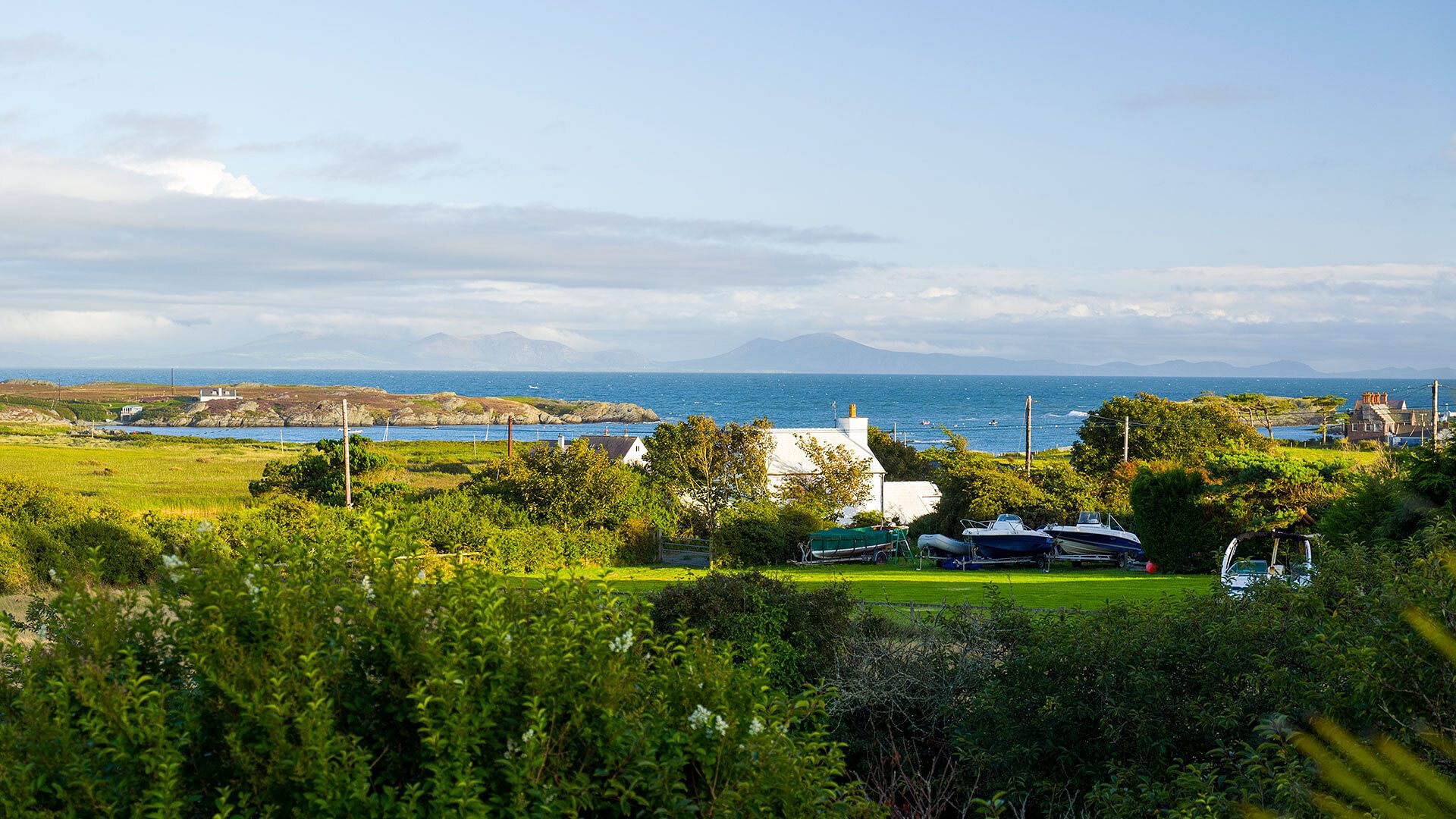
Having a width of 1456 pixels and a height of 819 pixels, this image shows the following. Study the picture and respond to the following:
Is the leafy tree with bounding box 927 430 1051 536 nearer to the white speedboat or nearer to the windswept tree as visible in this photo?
the white speedboat

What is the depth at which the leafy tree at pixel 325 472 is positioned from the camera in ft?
115

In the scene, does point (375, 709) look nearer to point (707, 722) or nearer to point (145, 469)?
point (707, 722)

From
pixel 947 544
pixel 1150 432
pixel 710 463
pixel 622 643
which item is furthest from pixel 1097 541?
pixel 622 643

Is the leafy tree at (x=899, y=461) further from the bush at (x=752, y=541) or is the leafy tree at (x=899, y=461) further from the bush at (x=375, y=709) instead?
the bush at (x=375, y=709)

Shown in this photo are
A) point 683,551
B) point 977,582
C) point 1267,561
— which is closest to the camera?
point 1267,561

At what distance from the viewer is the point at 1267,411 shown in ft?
224

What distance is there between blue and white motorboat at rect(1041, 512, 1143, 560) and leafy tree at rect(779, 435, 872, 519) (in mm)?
7760

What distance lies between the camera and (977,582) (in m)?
22.5

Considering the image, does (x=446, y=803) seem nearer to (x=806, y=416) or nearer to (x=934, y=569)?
(x=934, y=569)

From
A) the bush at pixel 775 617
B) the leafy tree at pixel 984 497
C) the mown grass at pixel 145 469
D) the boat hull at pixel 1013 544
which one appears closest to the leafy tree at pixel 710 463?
the leafy tree at pixel 984 497

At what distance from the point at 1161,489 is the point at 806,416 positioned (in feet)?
411

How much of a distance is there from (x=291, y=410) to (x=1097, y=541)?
148 meters

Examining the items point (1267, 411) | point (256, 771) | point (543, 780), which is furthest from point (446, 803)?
point (1267, 411)

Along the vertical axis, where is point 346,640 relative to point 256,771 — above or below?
above
